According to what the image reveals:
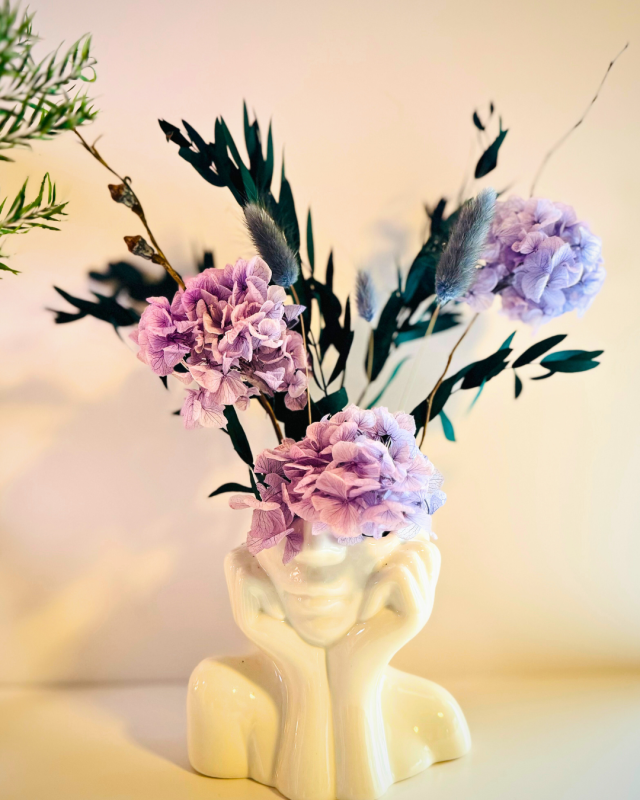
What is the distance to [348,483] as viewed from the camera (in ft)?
1.61

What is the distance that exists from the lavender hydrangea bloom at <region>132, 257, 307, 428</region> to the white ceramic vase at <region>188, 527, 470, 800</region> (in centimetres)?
16

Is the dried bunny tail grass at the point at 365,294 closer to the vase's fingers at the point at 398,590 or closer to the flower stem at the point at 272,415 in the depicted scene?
the flower stem at the point at 272,415

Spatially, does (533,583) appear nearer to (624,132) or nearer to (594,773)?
(594,773)

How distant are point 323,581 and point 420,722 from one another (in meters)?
0.23

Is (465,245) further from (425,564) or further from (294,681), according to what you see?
(294,681)

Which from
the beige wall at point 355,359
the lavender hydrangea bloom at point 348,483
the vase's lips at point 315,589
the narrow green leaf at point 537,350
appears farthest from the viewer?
the beige wall at point 355,359

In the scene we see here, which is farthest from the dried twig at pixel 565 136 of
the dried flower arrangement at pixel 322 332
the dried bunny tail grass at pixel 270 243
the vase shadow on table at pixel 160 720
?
the vase shadow on table at pixel 160 720

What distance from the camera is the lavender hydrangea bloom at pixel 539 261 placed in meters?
0.70

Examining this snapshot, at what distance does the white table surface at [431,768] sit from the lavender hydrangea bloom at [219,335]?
42cm

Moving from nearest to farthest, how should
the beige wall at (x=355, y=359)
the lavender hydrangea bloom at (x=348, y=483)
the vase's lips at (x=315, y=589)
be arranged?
the lavender hydrangea bloom at (x=348, y=483), the vase's lips at (x=315, y=589), the beige wall at (x=355, y=359)

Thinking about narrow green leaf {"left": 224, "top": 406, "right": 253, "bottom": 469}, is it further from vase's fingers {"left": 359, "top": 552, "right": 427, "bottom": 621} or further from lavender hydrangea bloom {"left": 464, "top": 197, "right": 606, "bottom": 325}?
lavender hydrangea bloom {"left": 464, "top": 197, "right": 606, "bottom": 325}

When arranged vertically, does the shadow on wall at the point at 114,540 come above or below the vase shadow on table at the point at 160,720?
above

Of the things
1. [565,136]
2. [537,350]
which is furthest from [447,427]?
[565,136]

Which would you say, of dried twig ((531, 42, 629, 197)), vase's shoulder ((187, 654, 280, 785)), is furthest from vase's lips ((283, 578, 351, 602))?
Answer: dried twig ((531, 42, 629, 197))
